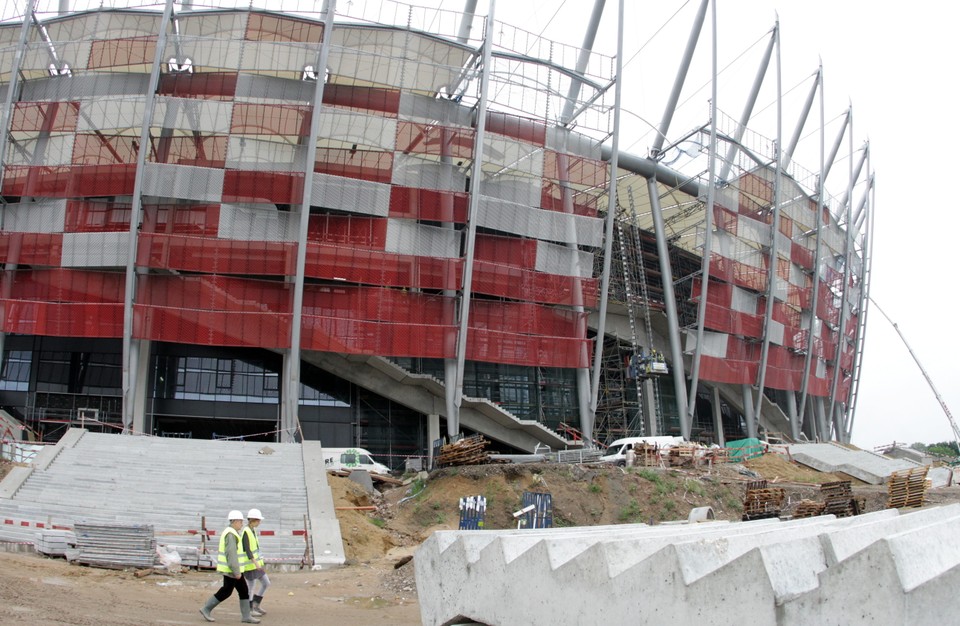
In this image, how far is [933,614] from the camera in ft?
15.0

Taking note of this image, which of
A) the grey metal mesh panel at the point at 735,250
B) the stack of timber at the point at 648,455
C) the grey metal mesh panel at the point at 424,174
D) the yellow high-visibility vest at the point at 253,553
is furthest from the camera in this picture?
the grey metal mesh panel at the point at 735,250

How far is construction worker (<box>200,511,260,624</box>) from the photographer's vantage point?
10.3 m

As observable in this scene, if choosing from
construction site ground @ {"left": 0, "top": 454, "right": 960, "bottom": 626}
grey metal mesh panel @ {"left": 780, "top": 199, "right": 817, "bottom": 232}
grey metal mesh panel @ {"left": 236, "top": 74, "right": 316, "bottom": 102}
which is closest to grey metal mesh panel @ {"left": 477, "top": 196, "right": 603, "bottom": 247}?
grey metal mesh panel @ {"left": 236, "top": 74, "right": 316, "bottom": 102}

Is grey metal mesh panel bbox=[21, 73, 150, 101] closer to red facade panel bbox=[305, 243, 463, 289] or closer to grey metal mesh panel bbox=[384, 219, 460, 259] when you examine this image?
red facade panel bbox=[305, 243, 463, 289]

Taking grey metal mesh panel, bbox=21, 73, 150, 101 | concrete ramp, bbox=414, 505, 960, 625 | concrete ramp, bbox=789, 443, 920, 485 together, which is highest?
grey metal mesh panel, bbox=21, 73, 150, 101

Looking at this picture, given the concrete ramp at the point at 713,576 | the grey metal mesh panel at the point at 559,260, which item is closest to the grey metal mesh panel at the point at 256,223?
the grey metal mesh panel at the point at 559,260

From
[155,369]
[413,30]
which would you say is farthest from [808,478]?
[155,369]

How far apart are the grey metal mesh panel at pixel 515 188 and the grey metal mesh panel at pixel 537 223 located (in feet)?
1.59

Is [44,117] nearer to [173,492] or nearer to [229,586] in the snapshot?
[173,492]

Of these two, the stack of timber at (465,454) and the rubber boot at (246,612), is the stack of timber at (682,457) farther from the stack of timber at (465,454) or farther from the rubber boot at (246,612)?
the rubber boot at (246,612)

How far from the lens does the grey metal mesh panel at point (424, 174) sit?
38.8 m

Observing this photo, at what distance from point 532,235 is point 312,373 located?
12.9 metres

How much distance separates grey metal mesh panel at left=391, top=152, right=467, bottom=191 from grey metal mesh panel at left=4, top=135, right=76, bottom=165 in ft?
47.8

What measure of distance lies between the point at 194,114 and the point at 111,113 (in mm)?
3703
